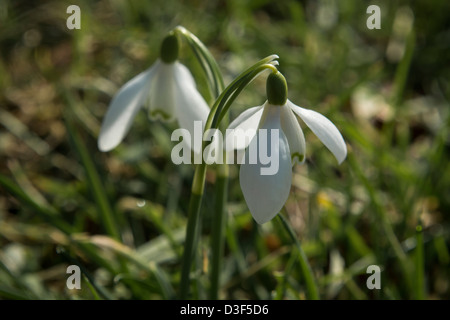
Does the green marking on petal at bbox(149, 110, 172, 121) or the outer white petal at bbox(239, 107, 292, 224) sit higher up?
the green marking on petal at bbox(149, 110, 172, 121)

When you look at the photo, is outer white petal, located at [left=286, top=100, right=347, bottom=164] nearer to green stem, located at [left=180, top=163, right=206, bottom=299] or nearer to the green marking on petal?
green stem, located at [left=180, top=163, right=206, bottom=299]

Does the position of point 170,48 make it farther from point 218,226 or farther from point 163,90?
point 218,226

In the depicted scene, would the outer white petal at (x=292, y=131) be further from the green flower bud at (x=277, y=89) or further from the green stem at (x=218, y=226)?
the green stem at (x=218, y=226)

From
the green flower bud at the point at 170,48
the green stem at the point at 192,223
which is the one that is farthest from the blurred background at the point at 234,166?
the green flower bud at the point at 170,48

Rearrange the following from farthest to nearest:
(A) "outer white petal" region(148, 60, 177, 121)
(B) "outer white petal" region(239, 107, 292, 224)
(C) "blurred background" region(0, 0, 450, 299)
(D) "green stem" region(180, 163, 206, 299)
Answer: (C) "blurred background" region(0, 0, 450, 299), (A) "outer white petal" region(148, 60, 177, 121), (D) "green stem" region(180, 163, 206, 299), (B) "outer white petal" region(239, 107, 292, 224)

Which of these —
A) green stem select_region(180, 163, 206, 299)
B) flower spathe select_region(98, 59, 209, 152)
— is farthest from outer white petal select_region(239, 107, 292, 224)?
flower spathe select_region(98, 59, 209, 152)

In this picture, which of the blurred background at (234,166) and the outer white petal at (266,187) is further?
the blurred background at (234,166)
